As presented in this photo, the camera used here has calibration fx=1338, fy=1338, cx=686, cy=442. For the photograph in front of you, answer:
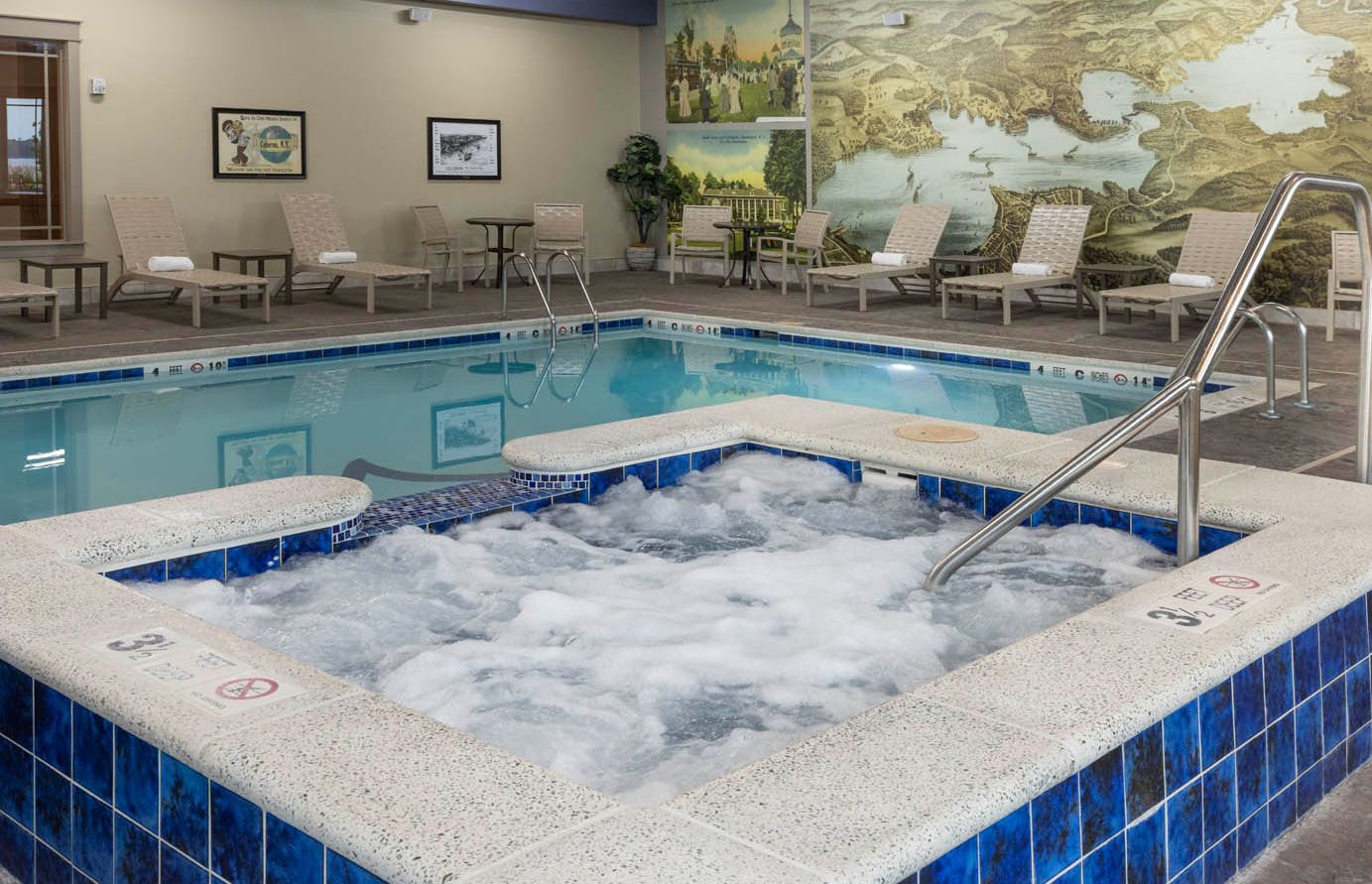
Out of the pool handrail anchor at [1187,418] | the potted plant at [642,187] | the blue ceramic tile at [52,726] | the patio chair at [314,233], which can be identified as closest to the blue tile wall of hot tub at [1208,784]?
the pool handrail anchor at [1187,418]

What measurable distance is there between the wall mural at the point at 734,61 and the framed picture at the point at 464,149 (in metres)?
2.39

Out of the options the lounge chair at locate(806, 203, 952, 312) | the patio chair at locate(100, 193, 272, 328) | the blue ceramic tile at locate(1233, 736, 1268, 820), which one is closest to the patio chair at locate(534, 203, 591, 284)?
the lounge chair at locate(806, 203, 952, 312)

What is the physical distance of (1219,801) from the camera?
8.51 ft

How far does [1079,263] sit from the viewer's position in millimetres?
11656

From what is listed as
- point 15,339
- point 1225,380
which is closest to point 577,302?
point 15,339

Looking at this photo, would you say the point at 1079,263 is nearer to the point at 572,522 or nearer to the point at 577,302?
the point at 577,302

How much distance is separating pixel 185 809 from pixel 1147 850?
1707 mm

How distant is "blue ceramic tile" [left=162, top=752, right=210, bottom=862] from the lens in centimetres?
228

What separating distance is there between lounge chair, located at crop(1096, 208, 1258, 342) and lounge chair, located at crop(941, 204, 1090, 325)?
86 cm

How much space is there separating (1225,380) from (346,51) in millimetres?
9391

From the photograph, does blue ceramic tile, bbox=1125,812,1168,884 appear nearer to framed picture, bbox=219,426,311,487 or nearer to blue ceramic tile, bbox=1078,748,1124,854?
blue ceramic tile, bbox=1078,748,1124,854

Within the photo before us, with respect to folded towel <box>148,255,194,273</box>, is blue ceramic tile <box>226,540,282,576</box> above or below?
below

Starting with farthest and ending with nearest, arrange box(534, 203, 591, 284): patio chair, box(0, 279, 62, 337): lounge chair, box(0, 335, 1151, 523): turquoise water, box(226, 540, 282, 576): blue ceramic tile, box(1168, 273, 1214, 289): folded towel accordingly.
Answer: box(534, 203, 591, 284): patio chair
box(1168, 273, 1214, 289): folded towel
box(0, 279, 62, 337): lounge chair
box(0, 335, 1151, 523): turquoise water
box(226, 540, 282, 576): blue ceramic tile

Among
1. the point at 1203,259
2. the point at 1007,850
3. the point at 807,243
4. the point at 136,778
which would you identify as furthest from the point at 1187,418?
the point at 807,243
